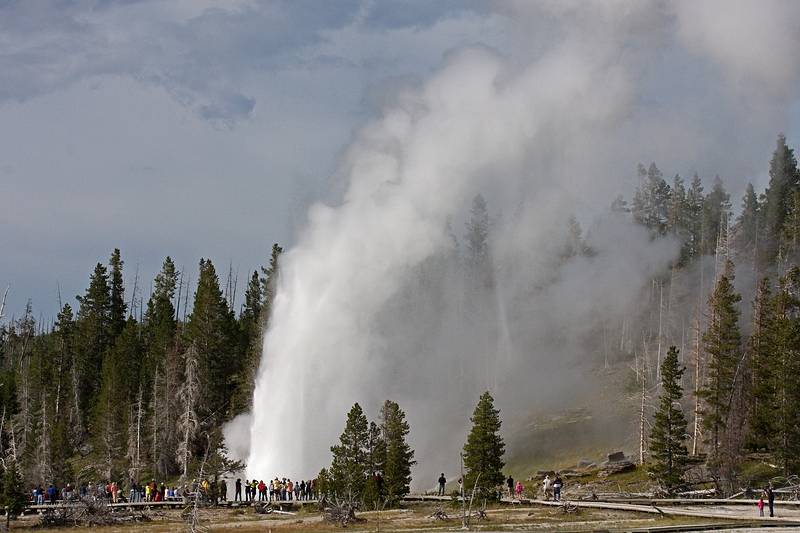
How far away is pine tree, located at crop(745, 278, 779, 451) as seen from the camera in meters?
63.4

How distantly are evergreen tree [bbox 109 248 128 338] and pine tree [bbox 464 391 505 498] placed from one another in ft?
224

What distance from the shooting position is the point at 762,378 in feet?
220

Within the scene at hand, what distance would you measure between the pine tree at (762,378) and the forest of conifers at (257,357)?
13 centimetres

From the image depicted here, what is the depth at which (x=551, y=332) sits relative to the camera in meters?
116

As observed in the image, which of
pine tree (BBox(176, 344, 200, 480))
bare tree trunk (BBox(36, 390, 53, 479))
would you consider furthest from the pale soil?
bare tree trunk (BBox(36, 390, 53, 479))

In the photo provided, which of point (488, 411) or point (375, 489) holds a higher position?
point (488, 411)

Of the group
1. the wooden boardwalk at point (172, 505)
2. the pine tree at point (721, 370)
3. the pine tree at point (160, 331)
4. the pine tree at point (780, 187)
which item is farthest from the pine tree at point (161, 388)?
the pine tree at point (780, 187)

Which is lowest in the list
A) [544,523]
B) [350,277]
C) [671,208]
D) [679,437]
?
[544,523]

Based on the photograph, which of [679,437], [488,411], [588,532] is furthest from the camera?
[679,437]

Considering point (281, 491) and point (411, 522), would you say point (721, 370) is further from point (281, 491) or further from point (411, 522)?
point (281, 491)

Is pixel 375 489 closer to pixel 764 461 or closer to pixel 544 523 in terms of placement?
pixel 544 523

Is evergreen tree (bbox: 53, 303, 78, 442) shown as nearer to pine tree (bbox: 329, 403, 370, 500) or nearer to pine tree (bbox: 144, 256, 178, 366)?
pine tree (bbox: 144, 256, 178, 366)

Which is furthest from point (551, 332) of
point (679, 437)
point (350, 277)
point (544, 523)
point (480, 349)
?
point (544, 523)

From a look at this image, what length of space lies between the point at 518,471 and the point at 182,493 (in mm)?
28444
